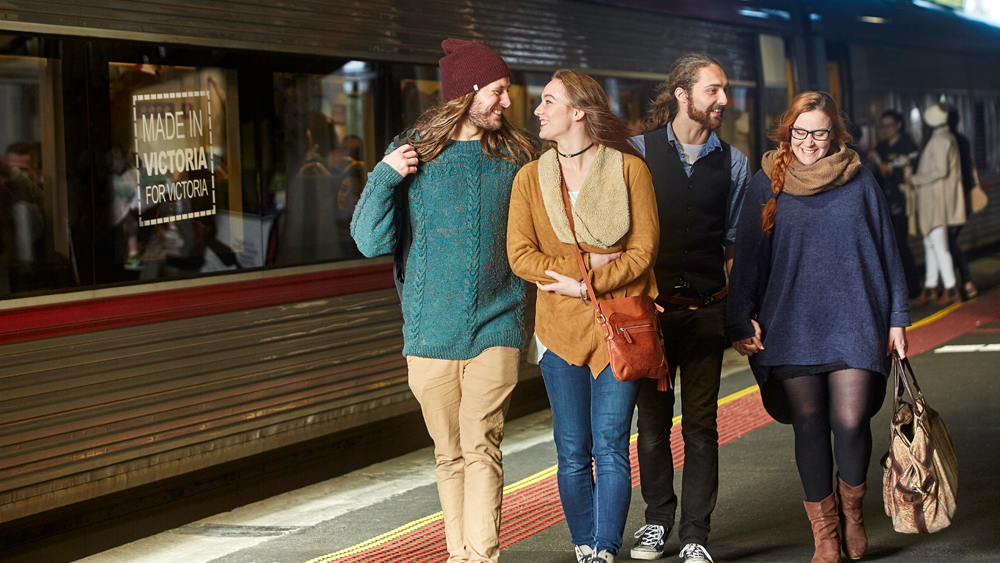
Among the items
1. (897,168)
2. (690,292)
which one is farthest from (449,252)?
(897,168)

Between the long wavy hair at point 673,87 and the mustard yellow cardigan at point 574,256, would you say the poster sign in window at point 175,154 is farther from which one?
the long wavy hair at point 673,87

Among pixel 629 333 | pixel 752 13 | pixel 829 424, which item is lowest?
pixel 829 424

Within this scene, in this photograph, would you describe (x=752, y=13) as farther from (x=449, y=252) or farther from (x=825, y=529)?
(x=449, y=252)

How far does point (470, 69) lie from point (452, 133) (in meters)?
0.22

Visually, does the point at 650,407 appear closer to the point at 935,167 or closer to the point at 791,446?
the point at 791,446

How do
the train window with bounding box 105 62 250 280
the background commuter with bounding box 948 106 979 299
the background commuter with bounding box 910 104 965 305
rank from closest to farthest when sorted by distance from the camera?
the train window with bounding box 105 62 250 280 → the background commuter with bounding box 910 104 965 305 → the background commuter with bounding box 948 106 979 299

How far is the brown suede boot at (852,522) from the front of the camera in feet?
12.8

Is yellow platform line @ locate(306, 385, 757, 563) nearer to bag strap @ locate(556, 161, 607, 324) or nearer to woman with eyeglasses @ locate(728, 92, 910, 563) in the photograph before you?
woman with eyeglasses @ locate(728, 92, 910, 563)

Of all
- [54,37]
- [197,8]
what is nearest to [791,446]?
[197,8]

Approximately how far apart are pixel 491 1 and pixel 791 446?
10.4ft

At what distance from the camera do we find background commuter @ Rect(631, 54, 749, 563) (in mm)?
4102

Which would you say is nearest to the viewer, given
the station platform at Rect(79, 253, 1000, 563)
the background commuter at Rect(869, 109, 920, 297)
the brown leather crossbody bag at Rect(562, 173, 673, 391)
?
the brown leather crossbody bag at Rect(562, 173, 673, 391)

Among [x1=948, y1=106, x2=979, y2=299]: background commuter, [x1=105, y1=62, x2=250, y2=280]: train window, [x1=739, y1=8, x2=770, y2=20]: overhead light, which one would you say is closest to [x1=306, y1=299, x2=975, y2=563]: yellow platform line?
[x1=105, y1=62, x2=250, y2=280]: train window

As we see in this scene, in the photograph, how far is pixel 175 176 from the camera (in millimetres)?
4922
